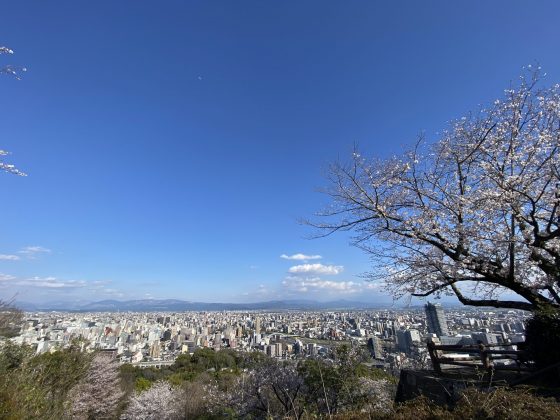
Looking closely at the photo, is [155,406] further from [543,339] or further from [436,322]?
[543,339]

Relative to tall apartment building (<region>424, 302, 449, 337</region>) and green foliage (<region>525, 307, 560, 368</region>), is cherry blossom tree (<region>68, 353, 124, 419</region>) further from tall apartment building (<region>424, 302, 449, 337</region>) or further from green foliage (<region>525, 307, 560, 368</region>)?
tall apartment building (<region>424, 302, 449, 337</region>)

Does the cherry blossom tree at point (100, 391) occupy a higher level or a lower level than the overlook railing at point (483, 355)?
lower

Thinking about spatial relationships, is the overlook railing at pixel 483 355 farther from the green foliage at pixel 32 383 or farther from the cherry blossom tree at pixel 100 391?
the cherry blossom tree at pixel 100 391

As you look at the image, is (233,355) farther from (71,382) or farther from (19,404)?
(19,404)

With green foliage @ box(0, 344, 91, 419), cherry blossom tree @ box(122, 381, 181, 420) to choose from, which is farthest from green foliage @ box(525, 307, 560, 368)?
cherry blossom tree @ box(122, 381, 181, 420)

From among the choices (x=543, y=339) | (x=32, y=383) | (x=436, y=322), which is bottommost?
(x=32, y=383)

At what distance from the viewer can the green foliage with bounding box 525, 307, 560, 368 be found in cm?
589

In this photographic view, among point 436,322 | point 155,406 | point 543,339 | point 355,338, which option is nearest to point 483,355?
point 543,339

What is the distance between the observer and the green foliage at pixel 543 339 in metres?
5.89

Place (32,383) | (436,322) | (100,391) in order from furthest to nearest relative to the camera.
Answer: (436,322) → (100,391) → (32,383)

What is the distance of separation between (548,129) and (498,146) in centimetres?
98

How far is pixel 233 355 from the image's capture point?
34.4m

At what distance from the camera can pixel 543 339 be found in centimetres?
652

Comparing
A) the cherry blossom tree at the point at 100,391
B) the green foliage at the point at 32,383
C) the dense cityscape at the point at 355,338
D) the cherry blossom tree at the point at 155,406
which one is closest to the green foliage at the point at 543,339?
the dense cityscape at the point at 355,338
